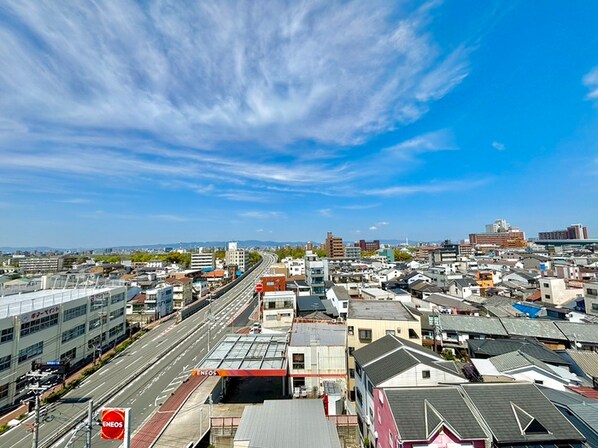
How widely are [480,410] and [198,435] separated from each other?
18.0m

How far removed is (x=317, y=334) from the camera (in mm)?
29094

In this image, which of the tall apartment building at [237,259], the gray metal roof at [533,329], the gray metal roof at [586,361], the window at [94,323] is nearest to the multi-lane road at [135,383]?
the window at [94,323]

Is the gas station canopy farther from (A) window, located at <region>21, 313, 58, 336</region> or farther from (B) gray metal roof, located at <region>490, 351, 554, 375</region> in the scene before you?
(A) window, located at <region>21, 313, 58, 336</region>

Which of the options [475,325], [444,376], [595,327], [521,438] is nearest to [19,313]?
[444,376]

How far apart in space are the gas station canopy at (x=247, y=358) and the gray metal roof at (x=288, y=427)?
4926 mm

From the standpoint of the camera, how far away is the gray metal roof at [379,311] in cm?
2892

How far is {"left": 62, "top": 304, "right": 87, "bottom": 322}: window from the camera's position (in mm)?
36028

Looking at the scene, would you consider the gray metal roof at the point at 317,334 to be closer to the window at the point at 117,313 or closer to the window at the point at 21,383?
the window at the point at 21,383

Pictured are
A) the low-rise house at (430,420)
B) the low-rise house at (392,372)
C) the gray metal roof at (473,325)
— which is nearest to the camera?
the low-rise house at (430,420)

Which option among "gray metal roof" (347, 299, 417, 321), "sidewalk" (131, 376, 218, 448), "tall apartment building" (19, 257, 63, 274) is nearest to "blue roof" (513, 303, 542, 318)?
"gray metal roof" (347, 299, 417, 321)

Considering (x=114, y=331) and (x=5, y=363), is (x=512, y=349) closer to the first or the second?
(x=5, y=363)

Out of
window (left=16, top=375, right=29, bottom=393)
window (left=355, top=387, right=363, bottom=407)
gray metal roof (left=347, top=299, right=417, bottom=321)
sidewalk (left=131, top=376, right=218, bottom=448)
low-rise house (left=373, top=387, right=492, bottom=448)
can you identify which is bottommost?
sidewalk (left=131, top=376, right=218, bottom=448)

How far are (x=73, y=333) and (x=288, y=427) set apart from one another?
114 feet

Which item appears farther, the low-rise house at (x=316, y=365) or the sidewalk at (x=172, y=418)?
the low-rise house at (x=316, y=365)
